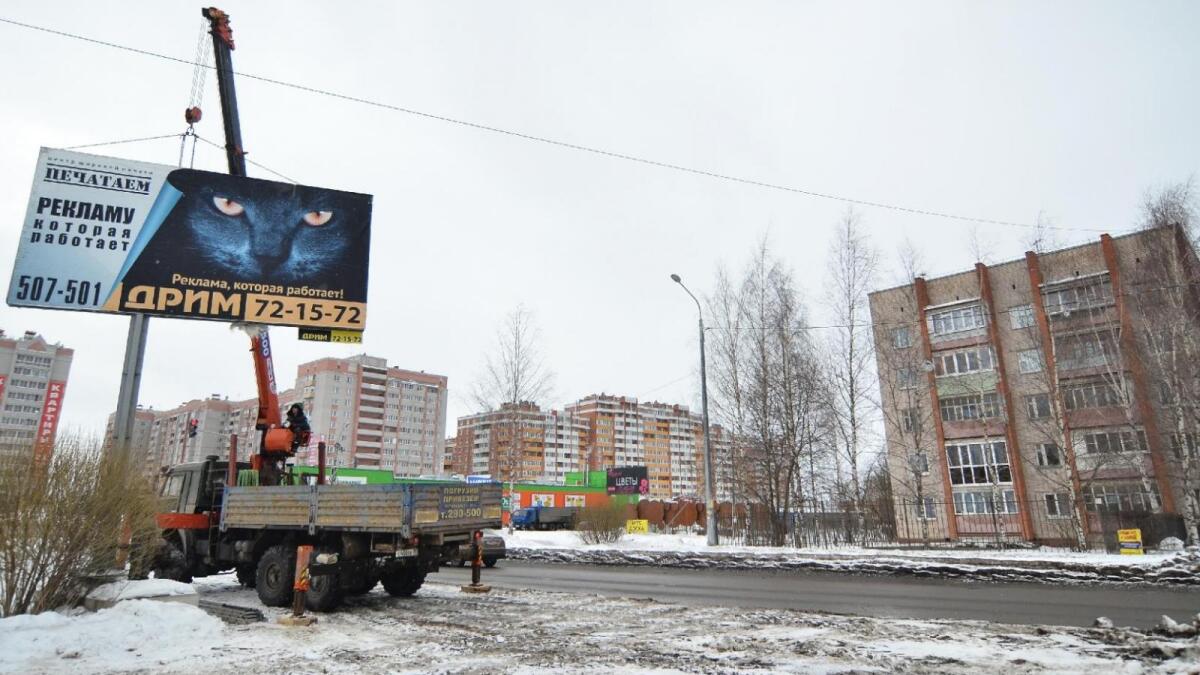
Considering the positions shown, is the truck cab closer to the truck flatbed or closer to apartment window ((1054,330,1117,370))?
the truck flatbed

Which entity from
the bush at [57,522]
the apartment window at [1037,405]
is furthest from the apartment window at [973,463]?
the bush at [57,522]

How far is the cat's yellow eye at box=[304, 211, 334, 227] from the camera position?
14.2 meters

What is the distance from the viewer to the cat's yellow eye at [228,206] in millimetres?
13703

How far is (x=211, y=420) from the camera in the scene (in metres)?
106

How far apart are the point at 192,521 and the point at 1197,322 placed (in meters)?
31.2

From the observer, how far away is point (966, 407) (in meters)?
35.1

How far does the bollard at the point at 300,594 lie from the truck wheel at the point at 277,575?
1.48 meters

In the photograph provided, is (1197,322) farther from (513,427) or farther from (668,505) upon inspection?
(668,505)

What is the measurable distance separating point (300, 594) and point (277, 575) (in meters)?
1.95

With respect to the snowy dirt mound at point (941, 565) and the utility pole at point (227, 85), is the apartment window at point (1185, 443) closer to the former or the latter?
the snowy dirt mound at point (941, 565)

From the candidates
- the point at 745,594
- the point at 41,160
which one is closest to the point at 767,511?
the point at 745,594

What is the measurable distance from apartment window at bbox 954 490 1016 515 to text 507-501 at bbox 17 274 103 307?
3680cm

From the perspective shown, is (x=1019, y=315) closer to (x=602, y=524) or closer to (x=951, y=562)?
(x=951, y=562)

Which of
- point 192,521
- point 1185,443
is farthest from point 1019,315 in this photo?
point 192,521
